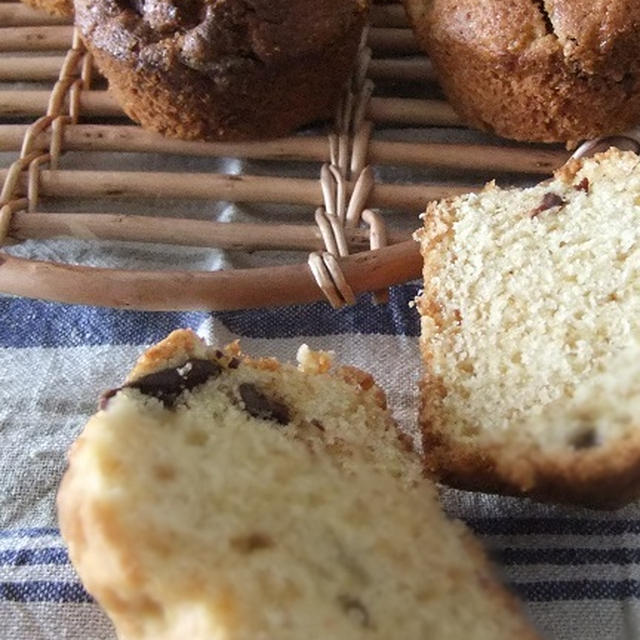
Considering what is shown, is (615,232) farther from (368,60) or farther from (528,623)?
(368,60)

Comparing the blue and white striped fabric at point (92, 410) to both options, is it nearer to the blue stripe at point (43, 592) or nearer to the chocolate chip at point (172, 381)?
the blue stripe at point (43, 592)

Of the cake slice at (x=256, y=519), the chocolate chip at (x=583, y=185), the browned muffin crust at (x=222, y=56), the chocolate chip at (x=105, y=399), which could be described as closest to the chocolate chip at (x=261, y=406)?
the cake slice at (x=256, y=519)

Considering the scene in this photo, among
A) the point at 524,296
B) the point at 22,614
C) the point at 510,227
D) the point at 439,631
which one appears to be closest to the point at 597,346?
the point at 524,296

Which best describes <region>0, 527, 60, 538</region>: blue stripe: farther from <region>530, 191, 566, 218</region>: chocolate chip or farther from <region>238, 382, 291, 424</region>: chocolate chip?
<region>530, 191, 566, 218</region>: chocolate chip

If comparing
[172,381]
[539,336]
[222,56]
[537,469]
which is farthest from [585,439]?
[222,56]

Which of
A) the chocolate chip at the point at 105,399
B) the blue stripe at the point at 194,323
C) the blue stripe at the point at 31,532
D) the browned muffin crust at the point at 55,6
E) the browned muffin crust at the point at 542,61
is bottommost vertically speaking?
the blue stripe at the point at 31,532

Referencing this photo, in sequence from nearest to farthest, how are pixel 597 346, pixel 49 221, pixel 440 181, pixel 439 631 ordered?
pixel 439 631 → pixel 597 346 → pixel 49 221 → pixel 440 181

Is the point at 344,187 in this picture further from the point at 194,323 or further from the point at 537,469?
the point at 537,469
